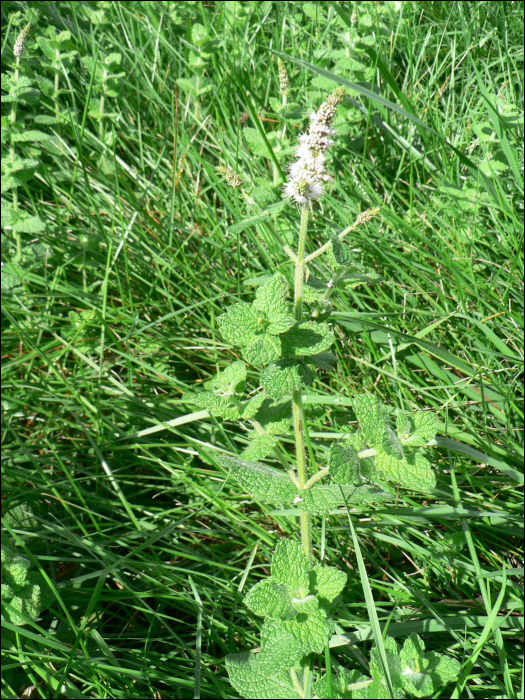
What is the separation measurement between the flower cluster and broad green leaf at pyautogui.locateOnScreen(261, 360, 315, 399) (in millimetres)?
361

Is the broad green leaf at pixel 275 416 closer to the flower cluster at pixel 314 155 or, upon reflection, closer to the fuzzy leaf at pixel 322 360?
the fuzzy leaf at pixel 322 360

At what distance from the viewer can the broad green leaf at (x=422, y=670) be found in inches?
46.8

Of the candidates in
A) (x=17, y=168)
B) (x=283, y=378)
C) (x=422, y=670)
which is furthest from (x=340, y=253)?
(x=17, y=168)

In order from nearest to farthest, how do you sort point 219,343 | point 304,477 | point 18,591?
point 304,477, point 18,591, point 219,343

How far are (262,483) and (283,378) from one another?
Answer: 0.84ft

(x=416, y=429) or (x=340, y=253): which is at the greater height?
(x=340, y=253)

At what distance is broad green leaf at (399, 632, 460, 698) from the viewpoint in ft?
3.90

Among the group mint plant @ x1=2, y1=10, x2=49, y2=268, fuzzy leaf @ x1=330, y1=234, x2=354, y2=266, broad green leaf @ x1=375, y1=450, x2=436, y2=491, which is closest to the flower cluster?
fuzzy leaf @ x1=330, y1=234, x2=354, y2=266

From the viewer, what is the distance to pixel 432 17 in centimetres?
339

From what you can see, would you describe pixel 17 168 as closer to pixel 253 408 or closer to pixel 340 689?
pixel 253 408

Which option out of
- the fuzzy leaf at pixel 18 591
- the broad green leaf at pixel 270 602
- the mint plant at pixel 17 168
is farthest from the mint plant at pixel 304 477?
the mint plant at pixel 17 168

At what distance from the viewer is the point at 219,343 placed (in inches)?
88.8

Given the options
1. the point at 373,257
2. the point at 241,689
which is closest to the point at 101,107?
the point at 373,257

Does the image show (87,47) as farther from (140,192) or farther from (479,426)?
(479,426)
